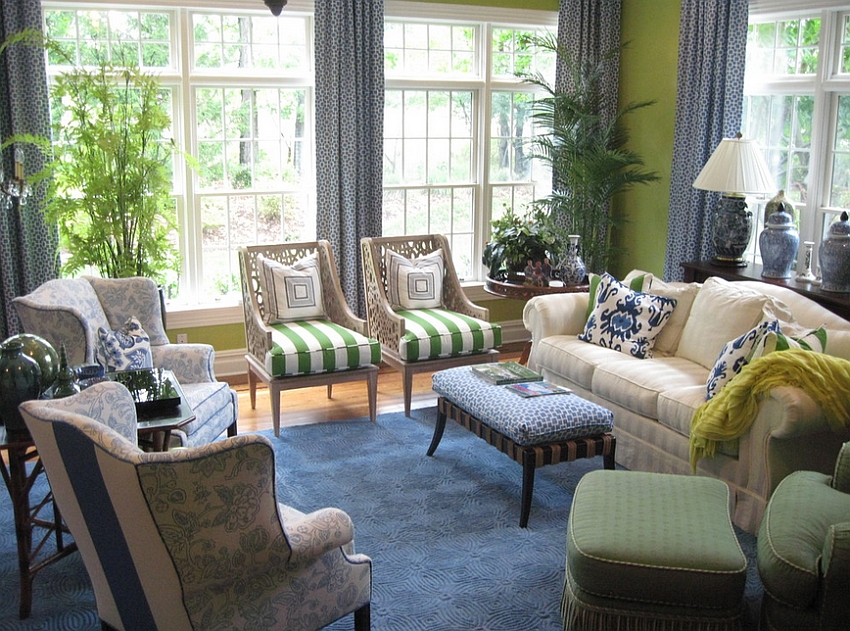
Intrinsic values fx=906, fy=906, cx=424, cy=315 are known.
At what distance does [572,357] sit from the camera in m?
5.02

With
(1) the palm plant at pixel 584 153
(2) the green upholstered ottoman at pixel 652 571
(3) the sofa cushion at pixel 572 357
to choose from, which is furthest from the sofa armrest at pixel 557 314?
(2) the green upholstered ottoman at pixel 652 571

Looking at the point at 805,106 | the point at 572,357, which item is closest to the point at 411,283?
the point at 572,357

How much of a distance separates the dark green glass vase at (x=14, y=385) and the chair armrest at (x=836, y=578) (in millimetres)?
2729

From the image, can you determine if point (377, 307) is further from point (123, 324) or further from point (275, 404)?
point (123, 324)

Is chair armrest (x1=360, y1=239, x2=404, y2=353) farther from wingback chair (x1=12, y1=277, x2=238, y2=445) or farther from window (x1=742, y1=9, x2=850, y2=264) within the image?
window (x1=742, y1=9, x2=850, y2=264)

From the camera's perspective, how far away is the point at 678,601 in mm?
2928

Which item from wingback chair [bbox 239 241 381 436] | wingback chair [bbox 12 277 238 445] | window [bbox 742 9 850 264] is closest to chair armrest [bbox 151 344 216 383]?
wingback chair [bbox 12 277 238 445]

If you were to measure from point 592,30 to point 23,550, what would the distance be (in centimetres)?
532

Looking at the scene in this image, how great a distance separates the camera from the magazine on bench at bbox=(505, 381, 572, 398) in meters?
4.27

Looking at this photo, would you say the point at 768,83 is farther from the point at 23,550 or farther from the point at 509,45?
the point at 23,550

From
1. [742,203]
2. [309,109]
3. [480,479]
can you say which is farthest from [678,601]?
[309,109]

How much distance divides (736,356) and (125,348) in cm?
284

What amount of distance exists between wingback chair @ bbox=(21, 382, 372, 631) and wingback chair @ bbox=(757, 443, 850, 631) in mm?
1370

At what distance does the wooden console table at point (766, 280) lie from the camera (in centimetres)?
488
